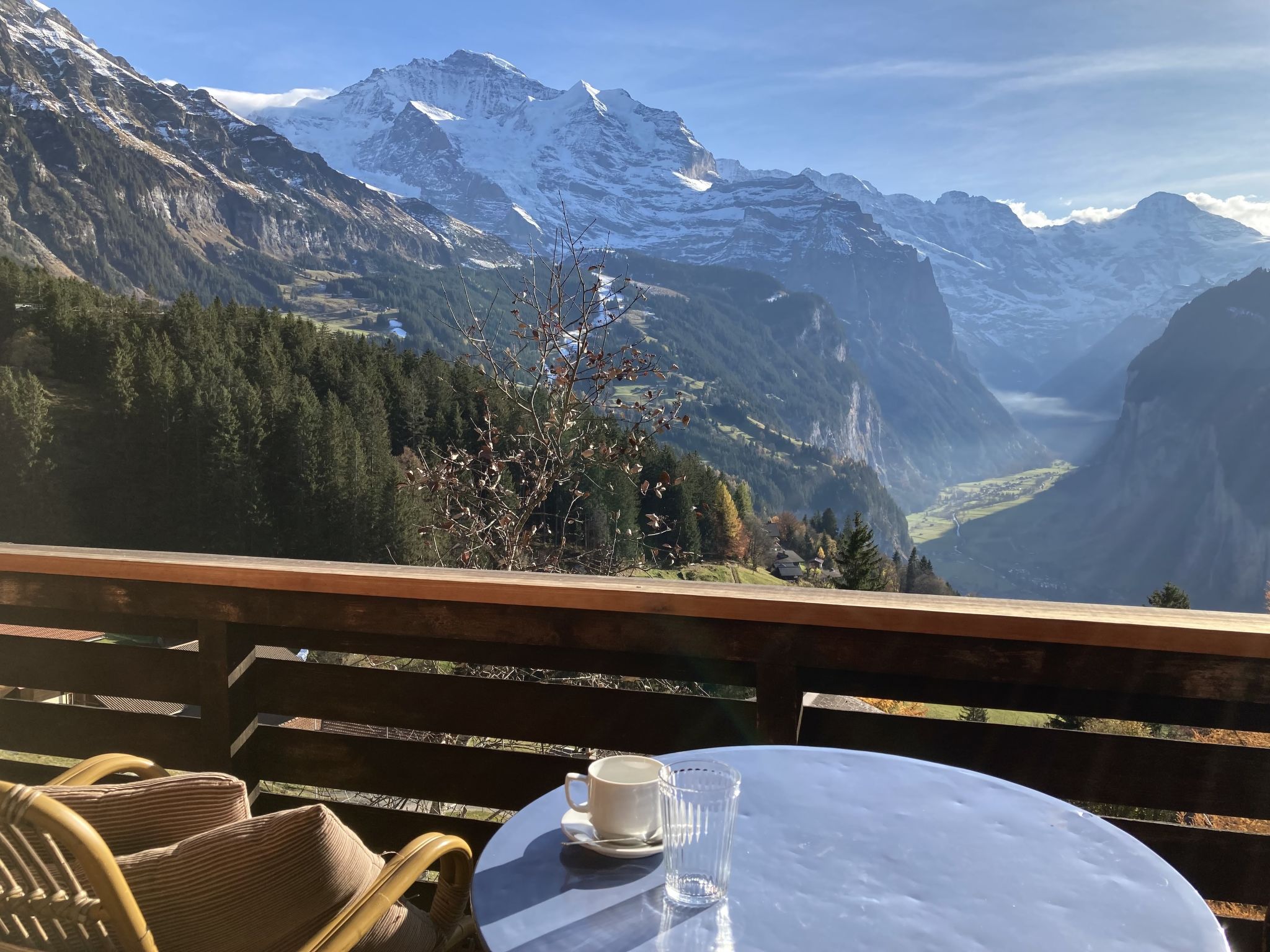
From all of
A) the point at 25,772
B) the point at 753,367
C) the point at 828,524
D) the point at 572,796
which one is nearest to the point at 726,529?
the point at 25,772

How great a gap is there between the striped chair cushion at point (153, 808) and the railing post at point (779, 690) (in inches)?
39.5

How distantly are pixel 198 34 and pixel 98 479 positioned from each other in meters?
21.6

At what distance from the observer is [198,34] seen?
2766 centimetres

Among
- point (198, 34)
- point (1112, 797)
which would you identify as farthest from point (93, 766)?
point (198, 34)

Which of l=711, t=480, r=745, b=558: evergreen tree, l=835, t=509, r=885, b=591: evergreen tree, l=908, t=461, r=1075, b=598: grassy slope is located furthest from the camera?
l=908, t=461, r=1075, b=598: grassy slope

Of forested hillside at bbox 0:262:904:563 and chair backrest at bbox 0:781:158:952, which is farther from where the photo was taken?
forested hillside at bbox 0:262:904:563

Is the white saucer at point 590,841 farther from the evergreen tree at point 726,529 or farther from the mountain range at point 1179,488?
the mountain range at point 1179,488

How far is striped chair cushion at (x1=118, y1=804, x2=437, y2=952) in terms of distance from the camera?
36.2 inches

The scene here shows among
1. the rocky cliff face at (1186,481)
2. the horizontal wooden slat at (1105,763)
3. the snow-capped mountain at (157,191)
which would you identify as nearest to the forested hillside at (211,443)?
the horizontal wooden slat at (1105,763)

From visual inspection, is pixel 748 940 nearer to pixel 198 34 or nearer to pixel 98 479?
pixel 198 34

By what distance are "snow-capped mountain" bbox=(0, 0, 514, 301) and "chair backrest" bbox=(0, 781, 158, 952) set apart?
3729 inches

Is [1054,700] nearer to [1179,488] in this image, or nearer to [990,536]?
[1179,488]

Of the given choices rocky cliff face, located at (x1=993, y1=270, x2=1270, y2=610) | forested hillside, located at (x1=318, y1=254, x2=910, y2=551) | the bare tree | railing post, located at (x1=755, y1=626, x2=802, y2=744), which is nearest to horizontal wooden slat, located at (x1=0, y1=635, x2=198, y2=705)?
railing post, located at (x1=755, y1=626, x2=802, y2=744)

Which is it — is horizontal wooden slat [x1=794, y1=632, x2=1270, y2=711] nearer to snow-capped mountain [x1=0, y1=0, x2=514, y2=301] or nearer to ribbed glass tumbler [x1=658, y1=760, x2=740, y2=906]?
ribbed glass tumbler [x1=658, y1=760, x2=740, y2=906]
